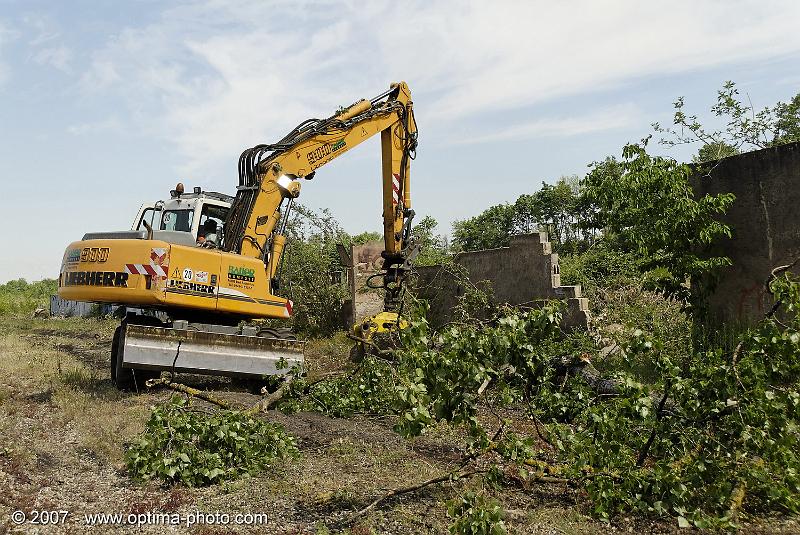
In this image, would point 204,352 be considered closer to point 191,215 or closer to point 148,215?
point 191,215

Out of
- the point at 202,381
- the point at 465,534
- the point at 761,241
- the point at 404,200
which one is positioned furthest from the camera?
the point at 404,200

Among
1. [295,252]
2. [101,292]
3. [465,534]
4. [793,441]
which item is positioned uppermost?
[295,252]

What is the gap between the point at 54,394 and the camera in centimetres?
851

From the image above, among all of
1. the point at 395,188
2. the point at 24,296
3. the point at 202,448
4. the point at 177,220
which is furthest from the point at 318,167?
the point at 24,296

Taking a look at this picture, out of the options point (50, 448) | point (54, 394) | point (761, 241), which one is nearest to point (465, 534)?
point (50, 448)

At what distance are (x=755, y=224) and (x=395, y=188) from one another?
5.67 m

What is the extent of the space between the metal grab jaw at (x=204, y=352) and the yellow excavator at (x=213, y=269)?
0.04ft

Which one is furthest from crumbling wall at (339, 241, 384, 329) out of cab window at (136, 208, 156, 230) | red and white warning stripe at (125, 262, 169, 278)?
red and white warning stripe at (125, 262, 169, 278)

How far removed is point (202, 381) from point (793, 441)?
763cm

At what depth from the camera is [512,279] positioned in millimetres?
12078

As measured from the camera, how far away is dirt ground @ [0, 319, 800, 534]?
13.9 feet

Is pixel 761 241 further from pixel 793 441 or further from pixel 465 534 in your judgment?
pixel 465 534

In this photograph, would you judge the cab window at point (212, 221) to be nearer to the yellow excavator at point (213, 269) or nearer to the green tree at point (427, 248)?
the yellow excavator at point (213, 269)

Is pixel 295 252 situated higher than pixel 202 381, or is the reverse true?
pixel 295 252
